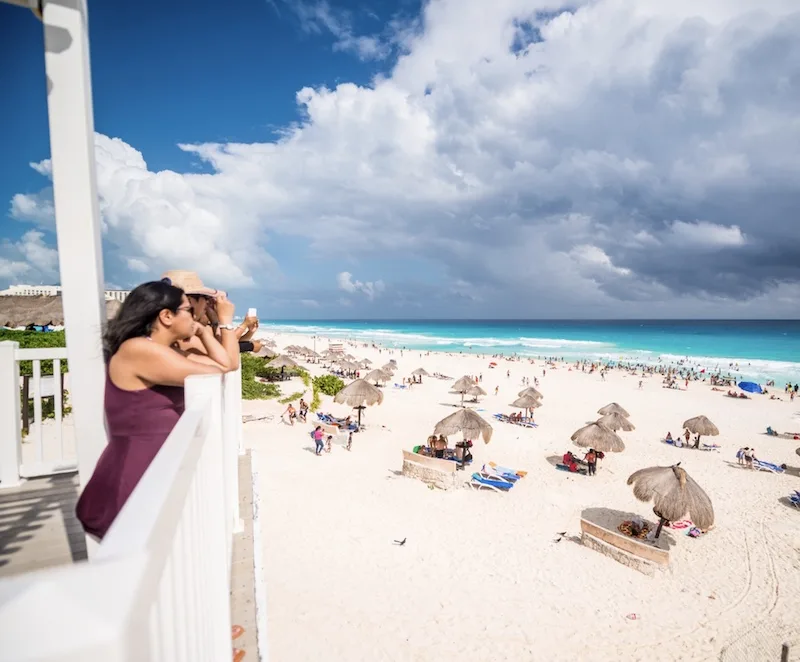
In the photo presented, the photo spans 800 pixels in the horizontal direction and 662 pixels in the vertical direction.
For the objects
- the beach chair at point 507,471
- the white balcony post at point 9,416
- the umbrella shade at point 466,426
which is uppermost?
the white balcony post at point 9,416

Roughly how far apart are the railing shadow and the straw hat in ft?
6.96

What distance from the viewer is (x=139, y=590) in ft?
1.88

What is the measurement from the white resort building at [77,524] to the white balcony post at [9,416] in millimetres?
11

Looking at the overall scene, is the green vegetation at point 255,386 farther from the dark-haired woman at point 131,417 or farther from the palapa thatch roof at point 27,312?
the dark-haired woman at point 131,417

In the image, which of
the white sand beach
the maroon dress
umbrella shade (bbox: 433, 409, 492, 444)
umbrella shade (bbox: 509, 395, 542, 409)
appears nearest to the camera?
the maroon dress

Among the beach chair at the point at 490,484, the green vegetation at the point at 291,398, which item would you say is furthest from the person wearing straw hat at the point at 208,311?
the green vegetation at the point at 291,398

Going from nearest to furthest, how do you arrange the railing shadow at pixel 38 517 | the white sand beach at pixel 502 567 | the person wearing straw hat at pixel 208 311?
the person wearing straw hat at pixel 208 311 < the railing shadow at pixel 38 517 < the white sand beach at pixel 502 567

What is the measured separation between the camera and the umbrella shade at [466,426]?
13.7 metres

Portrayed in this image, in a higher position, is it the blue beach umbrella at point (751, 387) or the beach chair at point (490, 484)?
the beach chair at point (490, 484)

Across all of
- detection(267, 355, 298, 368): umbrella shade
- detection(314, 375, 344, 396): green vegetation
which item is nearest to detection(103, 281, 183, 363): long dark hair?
detection(314, 375, 344, 396): green vegetation

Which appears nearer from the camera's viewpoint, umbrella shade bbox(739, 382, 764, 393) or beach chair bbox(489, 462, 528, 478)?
beach chair bbox(489, 462, 528, 478)

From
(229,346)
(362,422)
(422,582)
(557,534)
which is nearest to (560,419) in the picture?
(362,422)

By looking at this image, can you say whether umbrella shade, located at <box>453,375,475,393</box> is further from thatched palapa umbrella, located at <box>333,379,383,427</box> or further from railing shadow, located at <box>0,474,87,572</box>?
railing shadow, located at <box>0,474,87,572</box>

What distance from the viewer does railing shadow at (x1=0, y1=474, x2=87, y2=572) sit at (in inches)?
129
